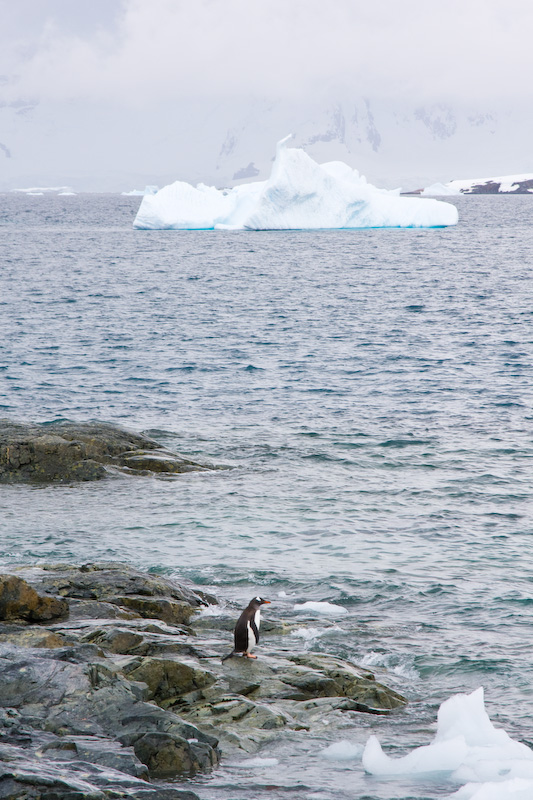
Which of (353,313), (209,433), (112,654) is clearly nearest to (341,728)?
(112,654)

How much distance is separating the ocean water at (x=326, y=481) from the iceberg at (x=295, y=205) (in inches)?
1346

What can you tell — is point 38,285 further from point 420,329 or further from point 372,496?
point 372,496

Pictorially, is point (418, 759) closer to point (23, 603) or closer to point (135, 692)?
point (135, 692)

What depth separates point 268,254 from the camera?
77.6 meters

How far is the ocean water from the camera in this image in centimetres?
1062

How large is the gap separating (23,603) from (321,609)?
444 cm

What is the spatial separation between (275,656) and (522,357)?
2467 cm

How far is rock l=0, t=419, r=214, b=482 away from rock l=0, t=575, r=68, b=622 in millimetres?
7779

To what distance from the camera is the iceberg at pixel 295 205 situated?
3159 inches

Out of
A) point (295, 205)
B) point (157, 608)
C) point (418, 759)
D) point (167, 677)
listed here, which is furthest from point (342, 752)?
point (295, 205)

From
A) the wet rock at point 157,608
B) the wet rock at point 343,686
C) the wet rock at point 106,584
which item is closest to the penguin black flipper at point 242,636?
the wet rock at point 343,686

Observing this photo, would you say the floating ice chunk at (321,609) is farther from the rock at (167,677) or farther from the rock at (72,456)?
the rock at (72,456)

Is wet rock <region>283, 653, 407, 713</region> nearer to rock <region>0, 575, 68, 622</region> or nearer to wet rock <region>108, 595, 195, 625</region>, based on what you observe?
wet rock <region>108, 595, 195, 625</region>

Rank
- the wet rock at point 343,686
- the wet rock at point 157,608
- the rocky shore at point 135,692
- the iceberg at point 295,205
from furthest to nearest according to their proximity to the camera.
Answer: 1. the iceberg at point 295,205
2. the wet rock at point 157,608
3. the wet rock at point 343,686
4. the rocky shore at point 135,692
